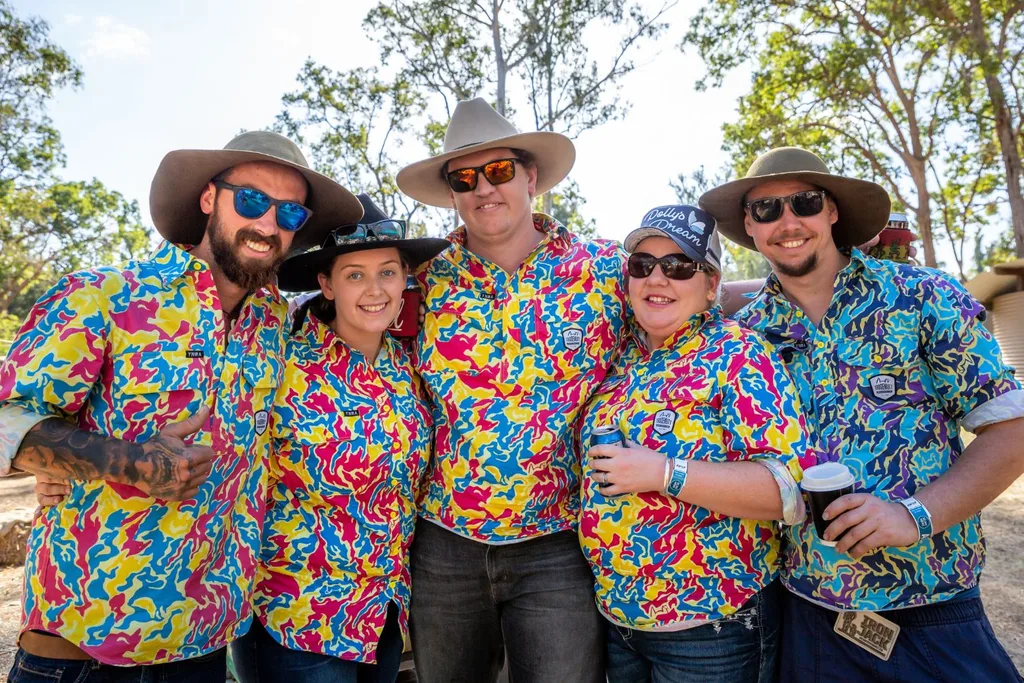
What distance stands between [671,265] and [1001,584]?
6.31 m

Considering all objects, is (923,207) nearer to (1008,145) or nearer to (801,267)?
(1008,145)

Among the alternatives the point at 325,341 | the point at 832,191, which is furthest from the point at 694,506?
the point at 325,341

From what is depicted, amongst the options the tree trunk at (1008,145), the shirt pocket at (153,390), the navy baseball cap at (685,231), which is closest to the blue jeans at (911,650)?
the navy baseball cap at (685,231)

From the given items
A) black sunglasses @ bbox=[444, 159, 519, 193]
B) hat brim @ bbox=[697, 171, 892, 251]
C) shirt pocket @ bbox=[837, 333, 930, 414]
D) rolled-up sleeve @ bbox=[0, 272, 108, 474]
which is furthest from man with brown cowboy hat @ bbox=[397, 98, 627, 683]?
rolled-up sleeve @ bbox=[0, 272, 108, 474]

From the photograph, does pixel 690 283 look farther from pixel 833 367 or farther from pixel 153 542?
pixel 153 542

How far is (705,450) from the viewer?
96.7 inches

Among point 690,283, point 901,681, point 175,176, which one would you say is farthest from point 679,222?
point 175,176

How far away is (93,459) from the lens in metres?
2.08

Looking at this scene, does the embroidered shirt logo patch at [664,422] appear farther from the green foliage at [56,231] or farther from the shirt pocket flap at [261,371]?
the green foliage at [56,231]

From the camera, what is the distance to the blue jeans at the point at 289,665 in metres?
2.60

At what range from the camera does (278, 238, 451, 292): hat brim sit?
290 cm

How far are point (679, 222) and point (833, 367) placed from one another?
2.65 ft

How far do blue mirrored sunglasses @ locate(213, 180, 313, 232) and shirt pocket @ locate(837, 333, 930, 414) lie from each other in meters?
2.23

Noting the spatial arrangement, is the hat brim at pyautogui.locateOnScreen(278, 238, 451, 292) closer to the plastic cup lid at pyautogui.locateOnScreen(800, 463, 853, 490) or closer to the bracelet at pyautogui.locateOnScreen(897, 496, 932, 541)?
the plastic cup lid at pyautogui.locateOnScreen(800, 463, 853, 490)
